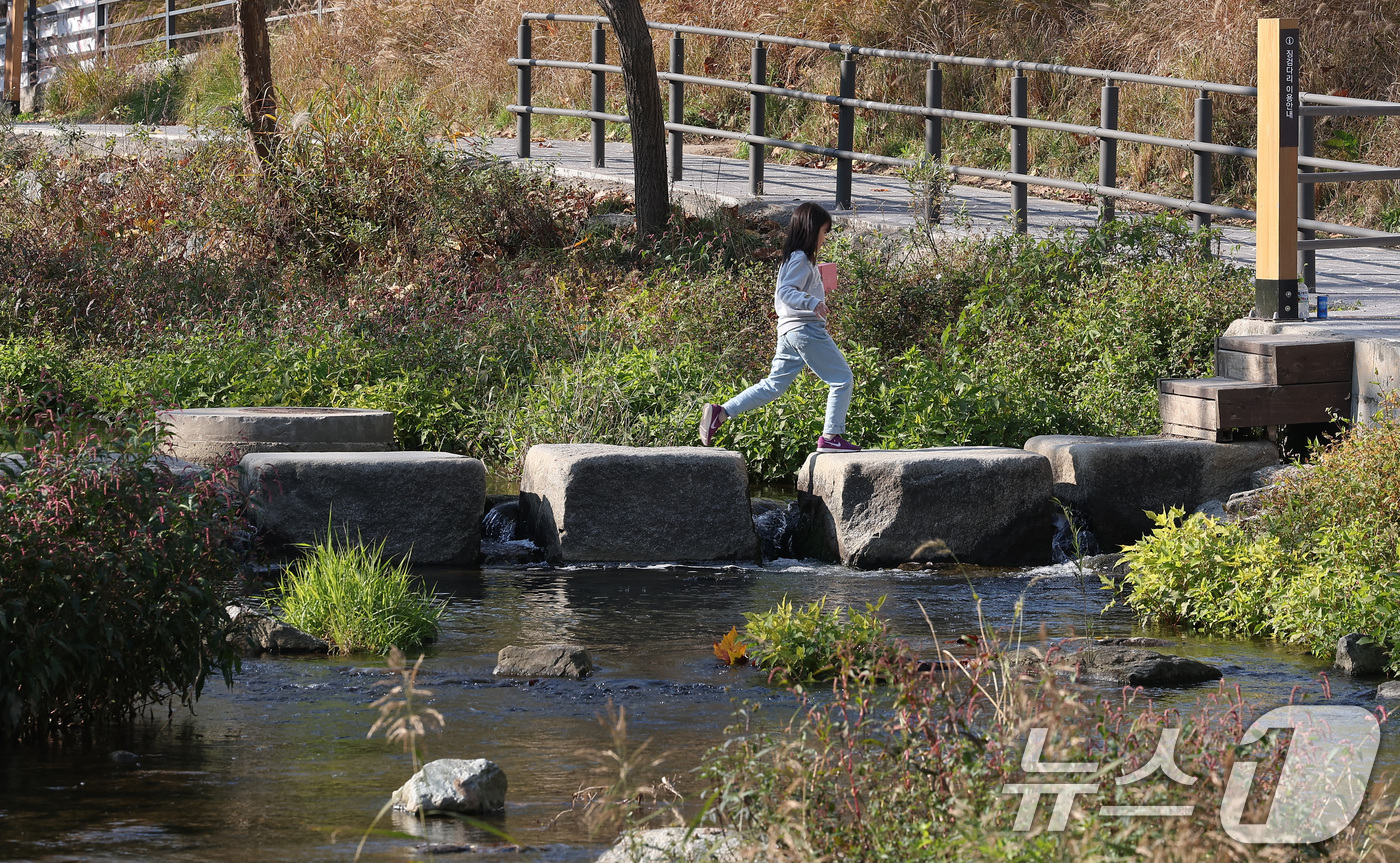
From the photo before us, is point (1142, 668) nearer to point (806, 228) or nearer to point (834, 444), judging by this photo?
point (834, 444)

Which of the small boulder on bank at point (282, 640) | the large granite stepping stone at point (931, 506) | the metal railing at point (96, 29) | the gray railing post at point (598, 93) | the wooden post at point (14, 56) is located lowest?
the small boulder on bank at point (282, 640)

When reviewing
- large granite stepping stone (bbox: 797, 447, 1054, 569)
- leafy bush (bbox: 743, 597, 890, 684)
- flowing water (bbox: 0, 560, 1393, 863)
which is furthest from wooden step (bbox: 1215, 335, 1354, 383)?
leafy bush (bbox: 743, 597, 890, 684)

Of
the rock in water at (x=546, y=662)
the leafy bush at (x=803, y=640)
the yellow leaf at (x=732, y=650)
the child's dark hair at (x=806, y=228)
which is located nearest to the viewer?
the leafy bush at (x=803, y=640)

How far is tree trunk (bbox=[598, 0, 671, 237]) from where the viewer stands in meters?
14.1

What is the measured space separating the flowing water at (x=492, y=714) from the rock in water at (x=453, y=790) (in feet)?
0.21

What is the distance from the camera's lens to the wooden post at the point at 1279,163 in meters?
9.30

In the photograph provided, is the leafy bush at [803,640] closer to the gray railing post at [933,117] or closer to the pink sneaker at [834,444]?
the pink sneaker at [834,444]

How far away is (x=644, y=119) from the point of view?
14.2 m

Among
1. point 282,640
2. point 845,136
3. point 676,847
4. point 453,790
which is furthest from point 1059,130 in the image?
point 676,847

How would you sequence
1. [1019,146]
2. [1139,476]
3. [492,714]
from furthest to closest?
[1019,146] → [1139,476] → [492,714]

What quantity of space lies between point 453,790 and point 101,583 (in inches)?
52.3

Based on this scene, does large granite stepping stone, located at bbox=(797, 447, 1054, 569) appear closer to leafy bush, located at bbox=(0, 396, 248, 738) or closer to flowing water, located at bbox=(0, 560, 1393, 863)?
flowing water, located at bbox=(0, 560, 1393, 863)

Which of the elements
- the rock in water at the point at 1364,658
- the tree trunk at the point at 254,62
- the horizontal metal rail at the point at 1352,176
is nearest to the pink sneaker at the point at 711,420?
the horizontal metal rail at the point at 1352,176

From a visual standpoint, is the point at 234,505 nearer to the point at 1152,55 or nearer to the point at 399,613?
the point at 399,613
